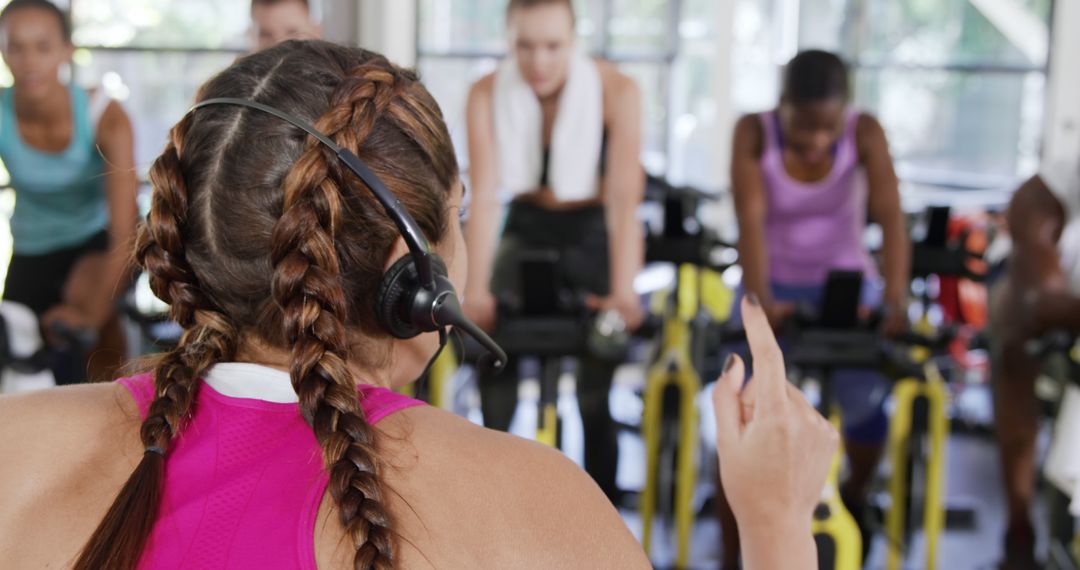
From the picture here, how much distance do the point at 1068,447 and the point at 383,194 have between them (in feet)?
6.63

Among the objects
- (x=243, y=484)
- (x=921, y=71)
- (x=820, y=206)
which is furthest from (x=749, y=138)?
(x=921, y=71)

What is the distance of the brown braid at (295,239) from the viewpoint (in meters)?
0.83

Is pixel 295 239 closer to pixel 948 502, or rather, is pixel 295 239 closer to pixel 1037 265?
pixel 1037 265

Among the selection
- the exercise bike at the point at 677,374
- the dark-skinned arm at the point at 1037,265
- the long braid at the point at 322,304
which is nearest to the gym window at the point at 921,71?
the exercise bike at the point at 677,374

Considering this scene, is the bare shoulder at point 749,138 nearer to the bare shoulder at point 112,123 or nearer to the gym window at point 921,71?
the bare shoulder at point 112,123

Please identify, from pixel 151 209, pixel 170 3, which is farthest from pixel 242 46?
pixel 151 209

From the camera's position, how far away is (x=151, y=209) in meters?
0.94

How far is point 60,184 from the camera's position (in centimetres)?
305

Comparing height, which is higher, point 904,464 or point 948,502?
point 904,464

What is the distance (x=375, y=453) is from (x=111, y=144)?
2431 mm

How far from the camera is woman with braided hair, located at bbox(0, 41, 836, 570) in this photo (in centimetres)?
81

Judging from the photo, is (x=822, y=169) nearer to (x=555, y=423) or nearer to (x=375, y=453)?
(x=555, y=423)

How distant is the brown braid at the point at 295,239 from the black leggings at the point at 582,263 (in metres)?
2.17

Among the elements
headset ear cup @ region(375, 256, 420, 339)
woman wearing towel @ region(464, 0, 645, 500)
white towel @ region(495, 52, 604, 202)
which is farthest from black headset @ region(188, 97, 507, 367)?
white towel @ region(495, 52, 604, 202)
